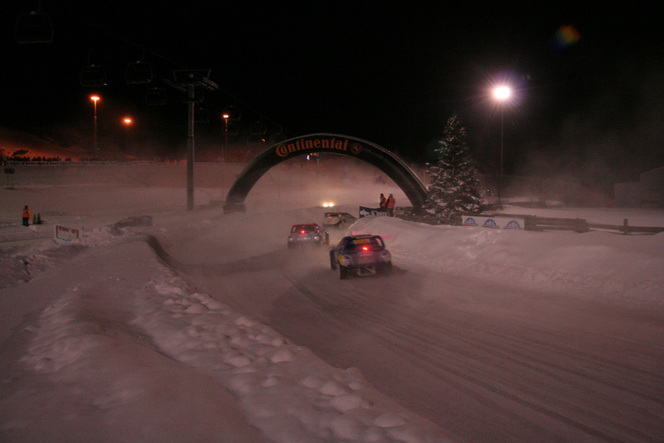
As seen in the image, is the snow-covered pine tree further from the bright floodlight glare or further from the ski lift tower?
the ski lift tower

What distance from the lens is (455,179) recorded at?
87.2ft

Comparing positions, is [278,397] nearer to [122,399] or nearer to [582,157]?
[122,399]

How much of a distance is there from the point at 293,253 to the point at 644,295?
44.6 ft

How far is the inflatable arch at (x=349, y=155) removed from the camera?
2784 cm

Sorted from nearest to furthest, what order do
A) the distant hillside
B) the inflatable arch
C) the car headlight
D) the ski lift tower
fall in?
the car headlight < the ski lift tower < the inflatable arch < the distant hillside

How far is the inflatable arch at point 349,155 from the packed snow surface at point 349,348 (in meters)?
13.5

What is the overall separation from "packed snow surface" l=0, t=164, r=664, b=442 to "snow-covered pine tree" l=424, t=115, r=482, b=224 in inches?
480

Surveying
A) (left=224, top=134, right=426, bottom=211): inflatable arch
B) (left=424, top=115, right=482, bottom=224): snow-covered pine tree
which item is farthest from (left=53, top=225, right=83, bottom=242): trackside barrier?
(left=424, top=115, right=482, bottom=224): snow-covered pine tree

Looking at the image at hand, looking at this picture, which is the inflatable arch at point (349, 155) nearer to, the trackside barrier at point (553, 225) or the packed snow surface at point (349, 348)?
the trackside barrier at point (553, 225)

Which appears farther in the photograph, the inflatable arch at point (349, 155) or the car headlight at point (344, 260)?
the inflatable arch at point (349, 155)

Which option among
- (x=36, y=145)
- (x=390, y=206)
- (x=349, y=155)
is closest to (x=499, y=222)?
(x=390, y=206)

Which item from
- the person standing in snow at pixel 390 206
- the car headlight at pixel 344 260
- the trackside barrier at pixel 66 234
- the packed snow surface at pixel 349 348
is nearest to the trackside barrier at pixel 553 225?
the packed snow surface at pixel 349 348

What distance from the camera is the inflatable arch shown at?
1096 inches

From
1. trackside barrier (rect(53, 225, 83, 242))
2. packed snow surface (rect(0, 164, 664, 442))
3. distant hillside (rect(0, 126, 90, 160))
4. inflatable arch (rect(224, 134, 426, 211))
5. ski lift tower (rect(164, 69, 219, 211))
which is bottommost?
packed snow surface (rect(0, 164, 664, 442))
